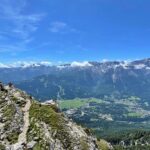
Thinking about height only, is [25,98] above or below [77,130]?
above

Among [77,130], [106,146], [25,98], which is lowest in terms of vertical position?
[106,146]

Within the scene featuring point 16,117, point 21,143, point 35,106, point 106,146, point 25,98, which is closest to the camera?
point 21,143

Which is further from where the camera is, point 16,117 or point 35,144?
point 16,117

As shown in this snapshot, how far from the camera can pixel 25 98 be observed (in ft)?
346

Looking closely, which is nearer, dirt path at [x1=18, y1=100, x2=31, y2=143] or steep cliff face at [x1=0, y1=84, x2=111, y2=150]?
steep cliff face at [x1=0, y1=84, x2=111, y2=150]

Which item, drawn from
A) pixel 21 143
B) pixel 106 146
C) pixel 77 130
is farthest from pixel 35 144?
pixel 106 146

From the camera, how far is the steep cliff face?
81000mm

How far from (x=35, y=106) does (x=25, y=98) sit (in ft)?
27.8

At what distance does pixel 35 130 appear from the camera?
84.8 m

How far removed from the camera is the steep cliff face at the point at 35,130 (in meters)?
81.0

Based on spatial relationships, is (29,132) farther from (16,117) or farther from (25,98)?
(25,98)

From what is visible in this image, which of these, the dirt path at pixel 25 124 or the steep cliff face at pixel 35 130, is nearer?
the steep cliff face at pixel 35 130

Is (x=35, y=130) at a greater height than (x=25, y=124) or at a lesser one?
lesser

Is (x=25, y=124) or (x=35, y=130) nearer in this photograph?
(x=35, y=130)
